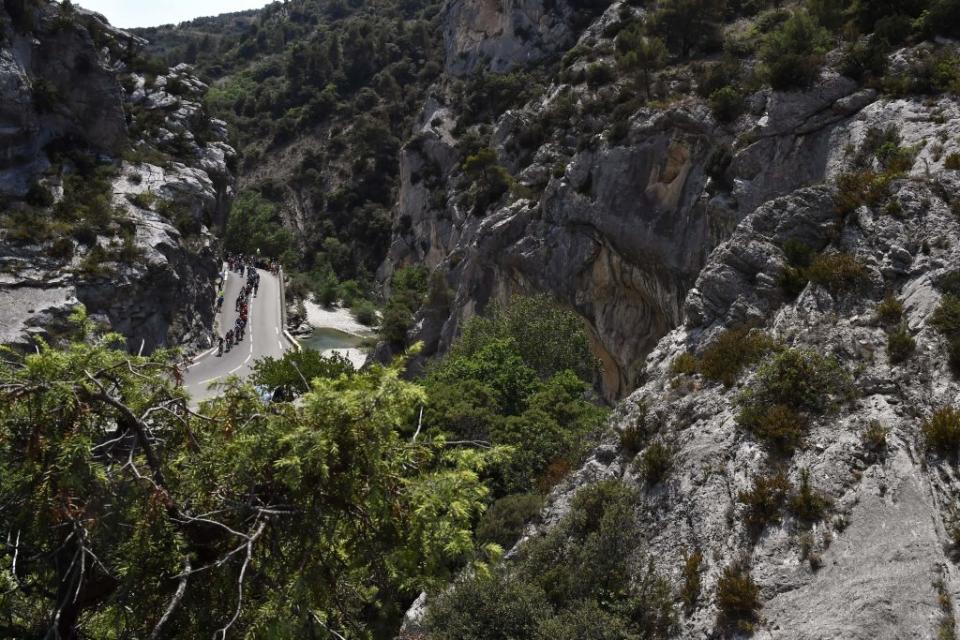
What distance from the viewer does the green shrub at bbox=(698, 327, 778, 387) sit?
434 inches

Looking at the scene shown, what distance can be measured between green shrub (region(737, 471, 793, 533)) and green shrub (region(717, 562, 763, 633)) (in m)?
0.82

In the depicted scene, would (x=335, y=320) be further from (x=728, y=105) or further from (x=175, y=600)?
(x=175, y=600)

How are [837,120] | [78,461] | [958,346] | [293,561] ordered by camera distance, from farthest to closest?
[837,120] < [958,346] < [293,561] < [78,461]

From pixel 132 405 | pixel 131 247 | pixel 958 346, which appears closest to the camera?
pixel 132 405

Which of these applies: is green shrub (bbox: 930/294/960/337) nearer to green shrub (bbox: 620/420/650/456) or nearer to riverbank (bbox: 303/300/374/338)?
green shrub (bbox: 620/420/650/456)

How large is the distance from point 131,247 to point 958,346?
3760cm

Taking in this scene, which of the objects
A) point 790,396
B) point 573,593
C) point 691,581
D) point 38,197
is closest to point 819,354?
point 790,396

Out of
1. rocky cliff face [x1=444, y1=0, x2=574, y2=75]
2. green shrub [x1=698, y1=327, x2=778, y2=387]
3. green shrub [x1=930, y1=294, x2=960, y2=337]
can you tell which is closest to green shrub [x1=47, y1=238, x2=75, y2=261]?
green shrub [x1=698, y1=327, x2=778, y2=387]

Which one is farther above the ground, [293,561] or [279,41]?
[279,41]

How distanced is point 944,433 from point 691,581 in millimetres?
3646

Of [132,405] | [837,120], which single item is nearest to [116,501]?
[132,405]

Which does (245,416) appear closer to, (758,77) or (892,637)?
(892,637)

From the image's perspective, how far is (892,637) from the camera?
6344 mm

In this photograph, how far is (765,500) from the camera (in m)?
8.38
